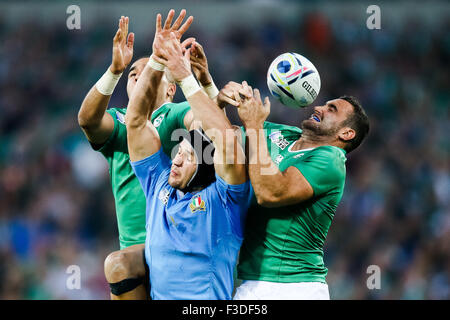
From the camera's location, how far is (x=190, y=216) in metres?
4.06

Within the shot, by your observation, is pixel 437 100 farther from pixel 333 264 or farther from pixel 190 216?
pixel 190 216

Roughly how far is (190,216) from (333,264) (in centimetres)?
615

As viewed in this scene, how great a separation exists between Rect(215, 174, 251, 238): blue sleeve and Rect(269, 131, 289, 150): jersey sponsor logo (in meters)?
0.68

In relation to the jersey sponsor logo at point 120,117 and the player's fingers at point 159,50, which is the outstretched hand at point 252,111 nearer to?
the player's fingers at point 159,50

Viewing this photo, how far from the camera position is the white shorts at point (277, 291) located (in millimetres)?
4266

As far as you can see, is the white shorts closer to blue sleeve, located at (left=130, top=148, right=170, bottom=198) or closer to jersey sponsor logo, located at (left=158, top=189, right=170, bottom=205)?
jersey sponsor logo, located at (left=158, top=189, right=170, bottom=205)

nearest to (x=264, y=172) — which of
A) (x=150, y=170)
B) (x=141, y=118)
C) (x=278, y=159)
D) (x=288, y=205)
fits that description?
(x=288, y=205)

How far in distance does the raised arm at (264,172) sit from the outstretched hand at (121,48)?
52.4 inches

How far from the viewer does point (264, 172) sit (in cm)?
395

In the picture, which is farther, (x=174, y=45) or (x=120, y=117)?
(x=120, y=117)

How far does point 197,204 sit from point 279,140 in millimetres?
1050

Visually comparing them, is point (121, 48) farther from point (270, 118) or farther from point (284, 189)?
point (270, 118)

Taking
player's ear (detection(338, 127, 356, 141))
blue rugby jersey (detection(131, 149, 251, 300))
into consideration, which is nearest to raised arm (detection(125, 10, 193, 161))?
blue rugby jersey (detection(131, 149, 251, 300))

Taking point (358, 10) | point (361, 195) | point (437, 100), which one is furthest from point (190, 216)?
point (358, 10)
